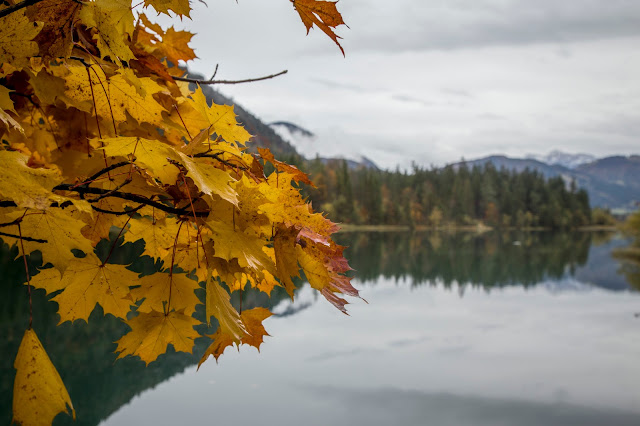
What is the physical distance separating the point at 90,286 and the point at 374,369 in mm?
9485

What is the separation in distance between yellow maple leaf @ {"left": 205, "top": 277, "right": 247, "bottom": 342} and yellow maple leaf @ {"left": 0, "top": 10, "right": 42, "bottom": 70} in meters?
0.39

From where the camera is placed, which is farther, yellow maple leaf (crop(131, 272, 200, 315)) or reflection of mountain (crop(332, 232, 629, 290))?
reflection of mountain (crop(332, 232, 629, 290))

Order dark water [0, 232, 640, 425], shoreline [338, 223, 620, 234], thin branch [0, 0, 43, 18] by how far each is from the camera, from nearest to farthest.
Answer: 1. thin branch [0, 0, 43, 18]
2. dark water [0, 232, 640, 425]
3. shoreline [338, 223, 620, 234]

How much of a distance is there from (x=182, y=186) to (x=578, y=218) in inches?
3372

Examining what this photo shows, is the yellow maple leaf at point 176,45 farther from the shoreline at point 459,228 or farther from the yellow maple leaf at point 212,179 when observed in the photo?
the shoreline at point 459,228

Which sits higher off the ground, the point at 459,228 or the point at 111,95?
the point at 111,95

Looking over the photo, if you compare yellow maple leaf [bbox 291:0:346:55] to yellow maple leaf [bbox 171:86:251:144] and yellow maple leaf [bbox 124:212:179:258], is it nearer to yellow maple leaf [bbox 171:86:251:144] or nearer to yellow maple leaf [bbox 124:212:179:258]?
yellow maple leaf [bbox 171:86:251:144]

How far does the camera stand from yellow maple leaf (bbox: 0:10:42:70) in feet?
2.14

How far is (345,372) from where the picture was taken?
9508mm

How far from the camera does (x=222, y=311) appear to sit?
27.9 inches

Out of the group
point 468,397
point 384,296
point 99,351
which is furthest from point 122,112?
point 384,296

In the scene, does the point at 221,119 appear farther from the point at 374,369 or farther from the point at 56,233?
the point at 374,369

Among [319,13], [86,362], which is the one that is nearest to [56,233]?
[319,13]

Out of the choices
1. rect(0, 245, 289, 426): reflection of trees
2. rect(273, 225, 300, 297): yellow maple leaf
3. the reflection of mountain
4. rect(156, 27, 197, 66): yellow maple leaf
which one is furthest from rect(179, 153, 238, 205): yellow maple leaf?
the reflection of mountain
